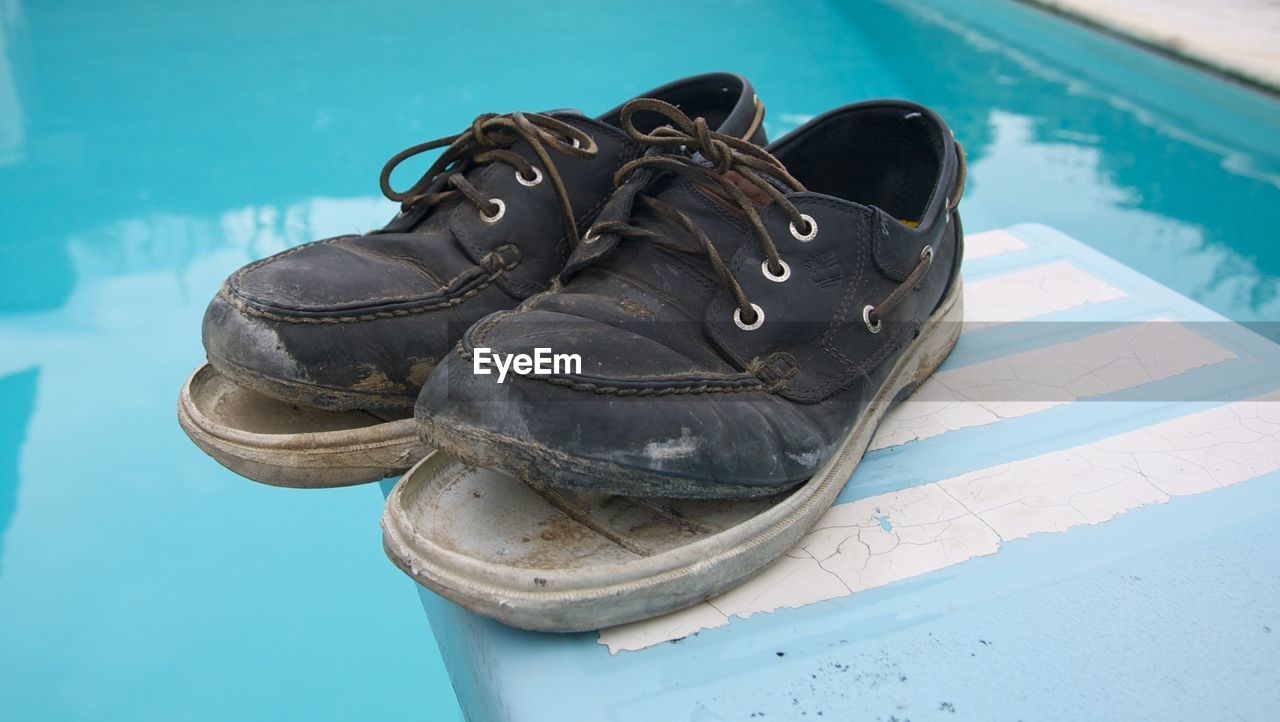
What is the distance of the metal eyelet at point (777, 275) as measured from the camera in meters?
0.96

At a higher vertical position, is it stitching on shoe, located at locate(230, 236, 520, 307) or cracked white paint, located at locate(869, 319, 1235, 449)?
stitching on shoe, located at locate(230, 236, 520, 307)

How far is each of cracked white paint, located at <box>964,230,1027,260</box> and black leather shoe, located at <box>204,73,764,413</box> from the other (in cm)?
66

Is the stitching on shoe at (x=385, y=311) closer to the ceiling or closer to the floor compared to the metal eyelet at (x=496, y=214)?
closer to the floor

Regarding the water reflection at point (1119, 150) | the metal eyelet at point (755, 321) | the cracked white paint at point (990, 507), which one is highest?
the metal eyelet at point (755, 321)

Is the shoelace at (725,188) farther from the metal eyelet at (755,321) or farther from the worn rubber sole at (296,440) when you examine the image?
the worn rubber sole at (296,440)

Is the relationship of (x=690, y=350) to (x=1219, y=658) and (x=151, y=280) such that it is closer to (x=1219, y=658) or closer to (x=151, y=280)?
(x=1219, y=658)

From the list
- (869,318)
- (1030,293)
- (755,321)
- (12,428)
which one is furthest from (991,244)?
(12,428)

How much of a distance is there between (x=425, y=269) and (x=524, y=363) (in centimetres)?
34

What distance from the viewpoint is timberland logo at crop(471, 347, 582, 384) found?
799mm

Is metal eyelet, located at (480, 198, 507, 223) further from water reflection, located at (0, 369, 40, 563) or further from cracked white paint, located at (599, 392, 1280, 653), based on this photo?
water reflection, located at (0, 369, 40, 563)

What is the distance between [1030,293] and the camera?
59.3 inches

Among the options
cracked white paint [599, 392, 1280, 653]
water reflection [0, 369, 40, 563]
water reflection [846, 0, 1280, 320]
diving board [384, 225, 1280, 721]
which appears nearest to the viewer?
diving board [384, 225, 1280, 721]

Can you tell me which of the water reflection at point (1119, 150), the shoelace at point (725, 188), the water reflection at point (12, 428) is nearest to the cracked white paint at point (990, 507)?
the shoelace at point (725, 188)

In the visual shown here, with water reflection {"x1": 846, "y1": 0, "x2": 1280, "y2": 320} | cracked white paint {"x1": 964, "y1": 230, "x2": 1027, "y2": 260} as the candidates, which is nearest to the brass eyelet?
cracked white paint {"x1": 964, "y1": 230, "x2": 1027, "y2": 260}
